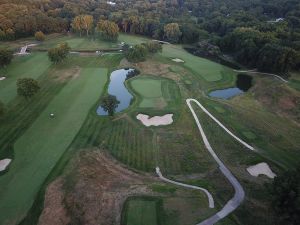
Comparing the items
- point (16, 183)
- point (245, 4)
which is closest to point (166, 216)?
point (16, 183)

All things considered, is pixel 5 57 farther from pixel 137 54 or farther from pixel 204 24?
pixel 204 24

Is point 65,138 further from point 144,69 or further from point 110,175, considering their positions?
point 144,69

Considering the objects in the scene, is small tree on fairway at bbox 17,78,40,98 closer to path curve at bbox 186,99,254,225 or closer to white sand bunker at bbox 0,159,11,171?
white sand bunker at bbox 0,159,11,171

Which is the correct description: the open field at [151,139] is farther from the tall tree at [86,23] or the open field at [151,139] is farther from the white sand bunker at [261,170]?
the tall tree at [86,23]

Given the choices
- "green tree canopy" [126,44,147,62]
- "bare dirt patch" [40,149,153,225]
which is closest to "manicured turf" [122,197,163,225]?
"bare dirt patch" [40,149,153,225]

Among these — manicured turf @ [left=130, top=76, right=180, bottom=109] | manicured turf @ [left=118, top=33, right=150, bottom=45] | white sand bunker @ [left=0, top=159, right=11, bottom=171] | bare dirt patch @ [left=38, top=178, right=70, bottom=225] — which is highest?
bare dirt patch @ [left=38, top=178, right=70, bottom=225]

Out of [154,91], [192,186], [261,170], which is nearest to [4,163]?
[192,186]

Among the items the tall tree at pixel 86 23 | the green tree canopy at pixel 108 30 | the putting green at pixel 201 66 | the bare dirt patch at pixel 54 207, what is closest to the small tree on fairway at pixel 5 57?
the green tree canopy at pixel 108 30
